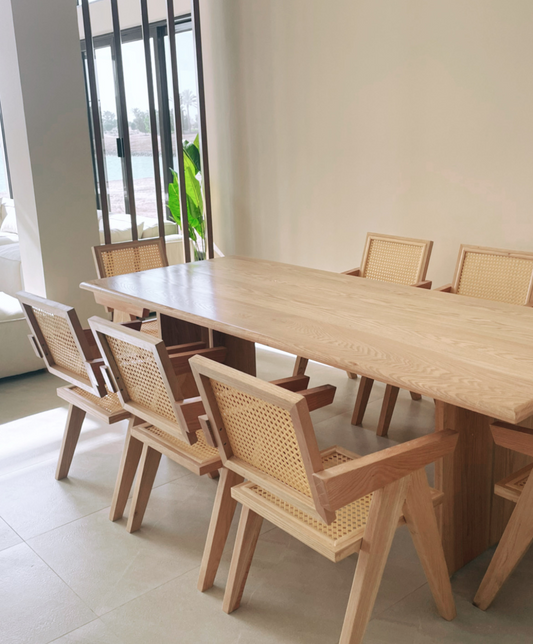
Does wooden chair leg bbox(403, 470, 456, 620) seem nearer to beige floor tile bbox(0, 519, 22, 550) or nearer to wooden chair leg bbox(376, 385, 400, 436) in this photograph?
wooden chair leg bbox(376, 385, 400, 436)

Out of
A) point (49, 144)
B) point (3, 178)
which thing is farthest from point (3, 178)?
point (49, 144)

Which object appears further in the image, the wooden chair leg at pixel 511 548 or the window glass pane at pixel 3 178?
the window glass pane at pixel 3 178

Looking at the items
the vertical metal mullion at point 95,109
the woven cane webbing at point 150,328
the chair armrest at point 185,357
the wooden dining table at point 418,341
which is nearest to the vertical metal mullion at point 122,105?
the vertical metal mullion at point 95,109

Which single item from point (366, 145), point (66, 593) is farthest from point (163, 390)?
point (366, 145)

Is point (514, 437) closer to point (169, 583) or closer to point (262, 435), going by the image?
point (262, 435)

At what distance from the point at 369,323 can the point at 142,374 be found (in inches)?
31.4

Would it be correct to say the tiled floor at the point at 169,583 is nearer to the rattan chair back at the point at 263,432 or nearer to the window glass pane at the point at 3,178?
the rattan chair back at the point at 263,432

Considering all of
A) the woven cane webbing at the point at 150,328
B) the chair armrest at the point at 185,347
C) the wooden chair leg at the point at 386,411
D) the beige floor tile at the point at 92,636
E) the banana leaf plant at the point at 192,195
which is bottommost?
the beige floor tile at the point at 92,636

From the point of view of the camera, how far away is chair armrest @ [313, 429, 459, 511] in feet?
4.66

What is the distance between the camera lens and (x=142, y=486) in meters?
2.38

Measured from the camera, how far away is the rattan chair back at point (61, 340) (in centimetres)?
224

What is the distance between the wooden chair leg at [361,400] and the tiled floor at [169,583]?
89cm

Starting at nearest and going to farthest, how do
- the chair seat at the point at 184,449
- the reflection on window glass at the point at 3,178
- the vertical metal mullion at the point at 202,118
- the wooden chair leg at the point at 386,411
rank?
1. the chair seat at the point at 184,449
2. the wooden chair leg at the point at 386,411
3. the vertical metal mullion at the point at 202,118
4. the reflection on window glass at the point at 3,178

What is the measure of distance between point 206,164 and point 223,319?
3.04 meters
